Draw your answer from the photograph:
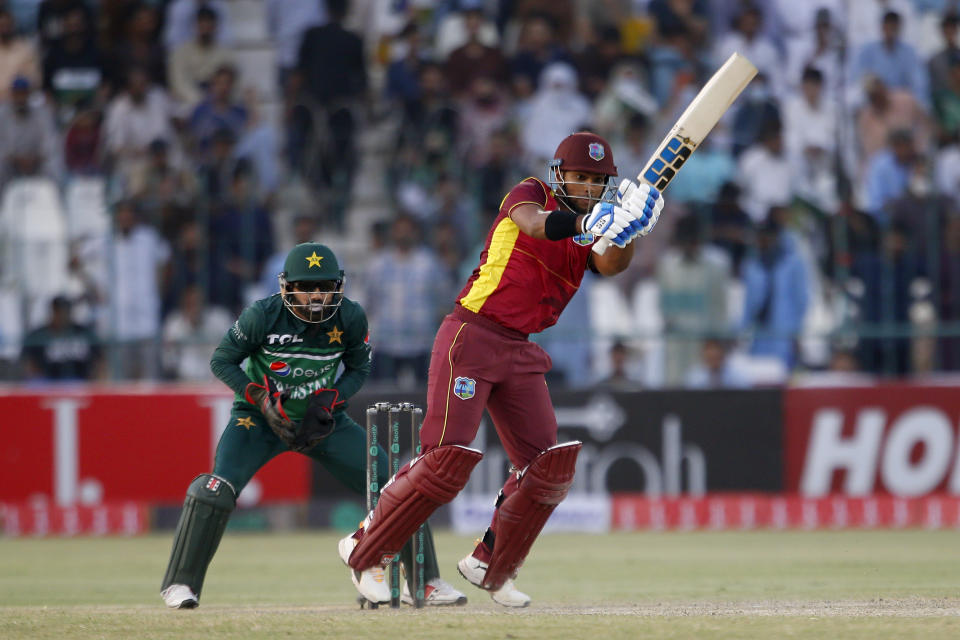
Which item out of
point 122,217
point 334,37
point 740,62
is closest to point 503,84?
point 334,37

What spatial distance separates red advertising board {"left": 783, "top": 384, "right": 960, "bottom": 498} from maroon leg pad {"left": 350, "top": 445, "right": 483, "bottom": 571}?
20.2 feet

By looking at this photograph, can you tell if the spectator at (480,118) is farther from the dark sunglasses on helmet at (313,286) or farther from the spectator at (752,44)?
the dark sunglasses on helmet at (313,286)

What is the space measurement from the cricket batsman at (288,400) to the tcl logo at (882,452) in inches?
231

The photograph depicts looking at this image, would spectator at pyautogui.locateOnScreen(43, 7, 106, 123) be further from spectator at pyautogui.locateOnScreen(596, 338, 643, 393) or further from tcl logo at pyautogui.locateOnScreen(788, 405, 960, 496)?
tcl logo at pyautogui.locateOnScreen(788, 405, 960, 496)

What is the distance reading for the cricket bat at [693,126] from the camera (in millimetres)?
6133

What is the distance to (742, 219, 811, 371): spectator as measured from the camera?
12.2 m

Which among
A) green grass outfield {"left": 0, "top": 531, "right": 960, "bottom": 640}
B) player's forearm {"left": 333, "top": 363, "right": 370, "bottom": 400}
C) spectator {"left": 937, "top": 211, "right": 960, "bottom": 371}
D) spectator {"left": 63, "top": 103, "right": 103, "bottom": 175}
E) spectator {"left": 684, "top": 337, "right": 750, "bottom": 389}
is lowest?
green grass outfield {"left": 0, "top": 531, "right": 960, "bottom": 640}

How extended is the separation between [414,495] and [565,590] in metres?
1.74

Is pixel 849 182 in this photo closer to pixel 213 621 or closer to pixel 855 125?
pixel 855 125

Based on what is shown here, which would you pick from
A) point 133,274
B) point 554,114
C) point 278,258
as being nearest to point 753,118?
point 554,114

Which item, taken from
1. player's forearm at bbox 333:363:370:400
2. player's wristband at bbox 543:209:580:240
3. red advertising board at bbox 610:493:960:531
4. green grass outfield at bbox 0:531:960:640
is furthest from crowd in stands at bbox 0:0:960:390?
player's wristband at bbox 543:209:580:240

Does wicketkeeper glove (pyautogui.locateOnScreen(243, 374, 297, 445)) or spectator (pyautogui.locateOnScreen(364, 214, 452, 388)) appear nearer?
wicketkeeper glove (pyautogui.locateOnScreen(243, 374, 297, 445))

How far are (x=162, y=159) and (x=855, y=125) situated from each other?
622 cm

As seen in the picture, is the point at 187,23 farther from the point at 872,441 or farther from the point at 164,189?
the point at 872,441
